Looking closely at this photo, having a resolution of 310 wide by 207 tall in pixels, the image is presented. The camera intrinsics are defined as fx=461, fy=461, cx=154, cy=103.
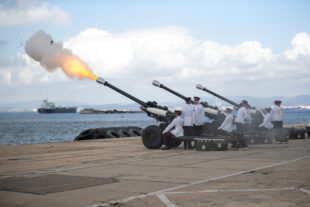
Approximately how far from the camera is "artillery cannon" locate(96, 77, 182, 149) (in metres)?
19.0


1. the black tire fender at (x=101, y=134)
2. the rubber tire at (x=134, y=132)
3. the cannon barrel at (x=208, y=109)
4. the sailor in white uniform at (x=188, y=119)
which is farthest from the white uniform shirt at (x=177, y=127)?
the rubber tire at (x=134, y=132)

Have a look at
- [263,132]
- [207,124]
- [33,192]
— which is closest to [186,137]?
[207,124]

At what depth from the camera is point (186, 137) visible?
1834cm

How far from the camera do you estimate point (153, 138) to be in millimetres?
19125

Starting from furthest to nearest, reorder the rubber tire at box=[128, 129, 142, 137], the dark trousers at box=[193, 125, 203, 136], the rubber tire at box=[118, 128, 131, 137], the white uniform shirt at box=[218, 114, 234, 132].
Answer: the rubber tire at box=[128, 129, 142, 137]
the rubber tire at box=[118, 128, 131, 137]
the white uniform shirt at box=[218, 114, 234, 132]
the dark trousers at box=[193, 125, 203, 136]

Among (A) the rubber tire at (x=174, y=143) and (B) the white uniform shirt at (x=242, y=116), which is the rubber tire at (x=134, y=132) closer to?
(B) the white uniform shirt at (x=242, y=116)

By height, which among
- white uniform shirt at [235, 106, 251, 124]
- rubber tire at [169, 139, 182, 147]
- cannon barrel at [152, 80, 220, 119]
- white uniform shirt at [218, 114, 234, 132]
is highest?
cannon barrel at [152, 80, 220, 119]

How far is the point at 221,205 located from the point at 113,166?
6047 mm

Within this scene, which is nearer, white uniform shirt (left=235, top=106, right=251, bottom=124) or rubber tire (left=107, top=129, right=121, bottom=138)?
white uniform shirt (left=235, top=106, right=251, bottom=124)

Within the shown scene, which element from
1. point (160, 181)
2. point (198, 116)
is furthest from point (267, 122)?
point (160, 181)

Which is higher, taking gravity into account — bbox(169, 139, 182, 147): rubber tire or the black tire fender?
the black tire fender

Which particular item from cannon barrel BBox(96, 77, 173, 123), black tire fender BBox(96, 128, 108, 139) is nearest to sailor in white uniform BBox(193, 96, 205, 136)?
cannon barrel BBox(96, 77, 173, 123)

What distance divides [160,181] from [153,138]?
30.2 ft

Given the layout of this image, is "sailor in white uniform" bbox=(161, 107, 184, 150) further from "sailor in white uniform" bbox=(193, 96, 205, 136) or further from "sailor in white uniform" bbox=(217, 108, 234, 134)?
"sailor in white uniform" bbox=(217, 108, 234, 134)
